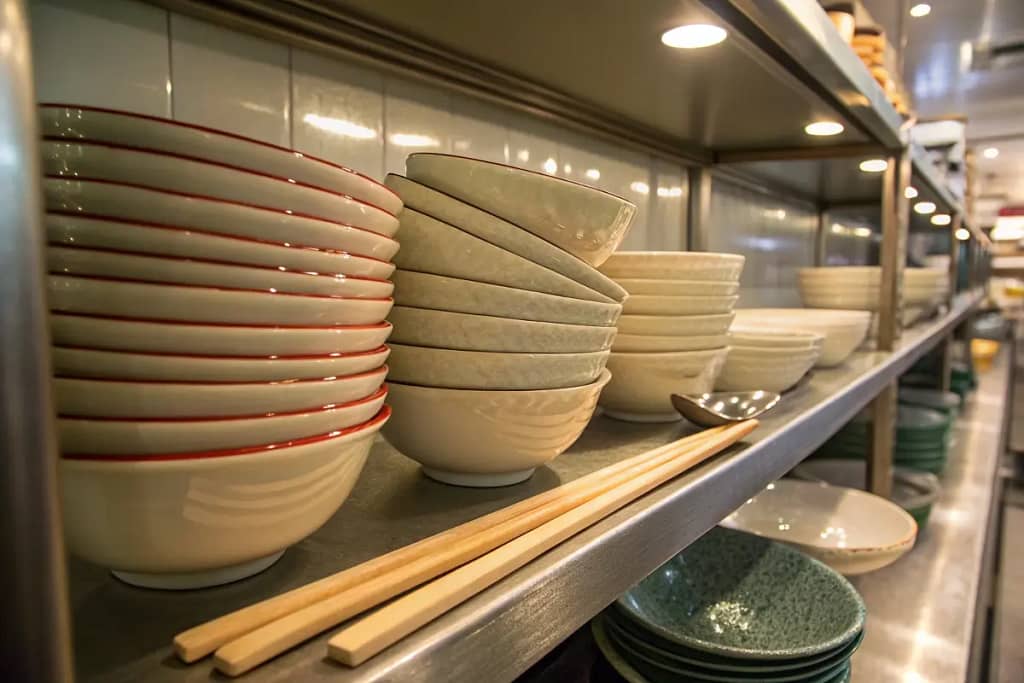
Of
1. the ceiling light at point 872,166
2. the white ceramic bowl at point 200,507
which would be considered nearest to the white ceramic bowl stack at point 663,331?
the white ceramic bowl at point 200,507

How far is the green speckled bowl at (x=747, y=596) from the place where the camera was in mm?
845

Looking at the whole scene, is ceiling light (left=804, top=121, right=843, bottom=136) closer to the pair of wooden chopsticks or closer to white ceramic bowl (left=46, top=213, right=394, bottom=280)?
the pair of wooden chopsticks

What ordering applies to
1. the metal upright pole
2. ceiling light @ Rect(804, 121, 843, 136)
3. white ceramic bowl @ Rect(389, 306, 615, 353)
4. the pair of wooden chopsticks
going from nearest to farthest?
the metal upright pole
the pair of wooden chopsticks
white ceramic bowl @ Rect(389, 306, 615, 353)
ceiling light @ Rect(804, 121, 843, 136)

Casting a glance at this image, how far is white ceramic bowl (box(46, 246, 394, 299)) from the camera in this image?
0.95 feet

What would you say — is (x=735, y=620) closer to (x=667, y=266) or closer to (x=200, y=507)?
(x=667, y=266)

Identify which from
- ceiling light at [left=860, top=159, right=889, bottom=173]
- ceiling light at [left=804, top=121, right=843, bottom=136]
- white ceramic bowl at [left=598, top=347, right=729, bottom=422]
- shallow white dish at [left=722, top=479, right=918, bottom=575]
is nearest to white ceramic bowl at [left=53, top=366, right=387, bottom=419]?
white ceramic bowl at [left=598, top=347, right=729, bottom=422]

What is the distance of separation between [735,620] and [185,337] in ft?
2.67

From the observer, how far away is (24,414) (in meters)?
0.17

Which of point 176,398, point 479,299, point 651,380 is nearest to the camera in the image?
point 176,398

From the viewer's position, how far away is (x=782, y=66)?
0.89 m

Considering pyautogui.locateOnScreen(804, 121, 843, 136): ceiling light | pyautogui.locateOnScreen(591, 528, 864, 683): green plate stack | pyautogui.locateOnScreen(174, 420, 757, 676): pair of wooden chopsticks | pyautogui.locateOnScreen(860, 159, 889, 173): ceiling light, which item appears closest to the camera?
pyautogui.locateOnScreen(174, 420, 757, 676): pair of wooden chopsticks

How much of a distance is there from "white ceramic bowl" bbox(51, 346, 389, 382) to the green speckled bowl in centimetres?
Answer: 59

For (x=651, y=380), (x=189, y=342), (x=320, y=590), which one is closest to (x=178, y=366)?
(x=189, y=342)

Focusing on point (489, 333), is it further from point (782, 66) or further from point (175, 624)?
point (782, 66)
